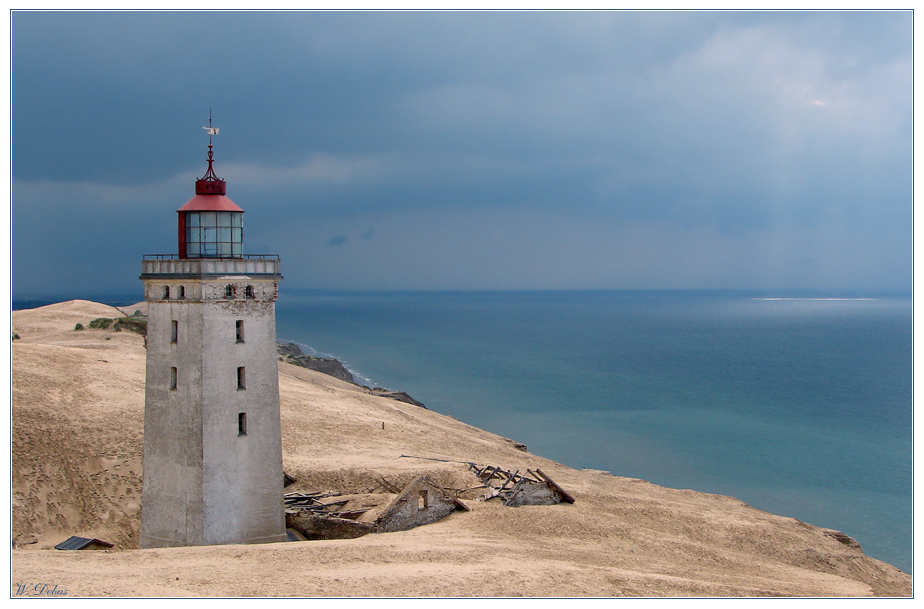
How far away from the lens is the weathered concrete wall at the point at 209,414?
16.8 meters

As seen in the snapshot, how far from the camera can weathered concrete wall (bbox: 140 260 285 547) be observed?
16.8 m

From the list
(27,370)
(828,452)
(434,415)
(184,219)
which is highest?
(184,219)

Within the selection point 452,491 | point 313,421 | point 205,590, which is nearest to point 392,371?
point 313,421

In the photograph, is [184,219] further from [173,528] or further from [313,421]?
[313,421]

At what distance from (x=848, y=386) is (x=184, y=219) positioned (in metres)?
87.2

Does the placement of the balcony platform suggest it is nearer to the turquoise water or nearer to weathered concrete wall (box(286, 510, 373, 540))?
weathered concrete wall (box(286, 510, 373, 540))

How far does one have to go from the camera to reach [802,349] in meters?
131

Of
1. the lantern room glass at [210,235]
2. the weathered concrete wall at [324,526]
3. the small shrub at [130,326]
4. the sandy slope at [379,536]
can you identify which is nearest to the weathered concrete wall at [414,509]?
the sandy slope at [379,536]

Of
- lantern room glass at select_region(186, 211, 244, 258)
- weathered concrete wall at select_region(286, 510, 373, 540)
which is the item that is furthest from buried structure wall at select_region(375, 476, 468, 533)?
lantern room glass at select_region(186, 211, 244, 258)

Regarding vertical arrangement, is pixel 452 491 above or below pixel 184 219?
below

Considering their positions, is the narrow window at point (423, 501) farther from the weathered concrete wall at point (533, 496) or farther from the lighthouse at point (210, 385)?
Result: the lighthouse at point (210, 385)

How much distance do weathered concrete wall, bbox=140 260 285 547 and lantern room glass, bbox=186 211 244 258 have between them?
0.70 metres

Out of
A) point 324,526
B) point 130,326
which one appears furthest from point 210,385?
point 130,326

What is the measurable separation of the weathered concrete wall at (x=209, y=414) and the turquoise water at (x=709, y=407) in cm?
2868
